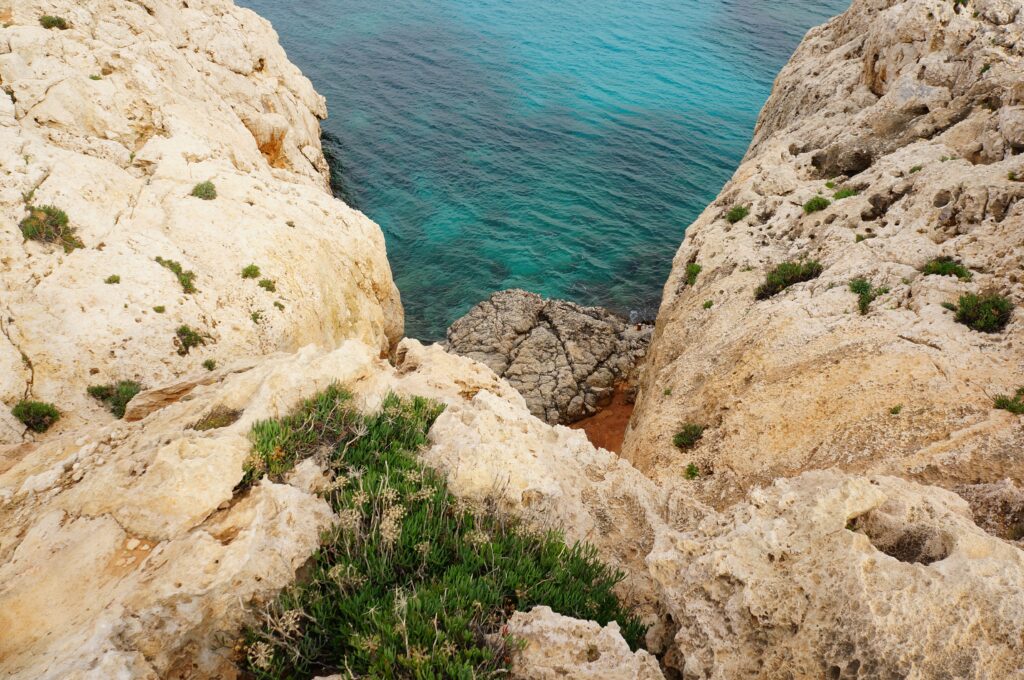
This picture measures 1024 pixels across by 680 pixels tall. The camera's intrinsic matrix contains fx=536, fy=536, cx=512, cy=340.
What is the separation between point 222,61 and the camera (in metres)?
36.2

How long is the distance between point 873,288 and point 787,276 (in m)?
2.72

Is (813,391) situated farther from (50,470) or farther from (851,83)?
(851,83)

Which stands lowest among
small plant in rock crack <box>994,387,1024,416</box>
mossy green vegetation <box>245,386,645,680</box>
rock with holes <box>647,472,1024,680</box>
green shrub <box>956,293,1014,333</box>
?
mossy green vegetation <box>245,386,645,680</box>

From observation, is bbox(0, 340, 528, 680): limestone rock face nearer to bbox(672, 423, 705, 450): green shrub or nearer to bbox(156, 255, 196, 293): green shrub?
bbox(156, 255, 196, 293): green shrub

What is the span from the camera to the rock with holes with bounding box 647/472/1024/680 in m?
5.72

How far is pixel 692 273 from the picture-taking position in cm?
2191

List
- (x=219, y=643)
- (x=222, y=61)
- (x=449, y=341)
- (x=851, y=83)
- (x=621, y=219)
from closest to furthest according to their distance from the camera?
(x=219, y=643), (x=851, y=83), (x=449, y=341), (x=222, y=61), (x=621, y=219)

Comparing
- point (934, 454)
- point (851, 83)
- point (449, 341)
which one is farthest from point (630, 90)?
point (934, 454)

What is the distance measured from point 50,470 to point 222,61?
35.4 m

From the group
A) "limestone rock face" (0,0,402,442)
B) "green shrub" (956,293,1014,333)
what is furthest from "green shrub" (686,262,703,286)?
"limestone rock face" (0,0,402,442)

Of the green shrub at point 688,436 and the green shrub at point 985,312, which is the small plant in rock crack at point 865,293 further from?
the green shrub at point 688,436

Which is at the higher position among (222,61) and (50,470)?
(222,61)

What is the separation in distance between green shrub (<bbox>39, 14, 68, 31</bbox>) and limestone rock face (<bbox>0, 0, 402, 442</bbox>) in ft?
0.81

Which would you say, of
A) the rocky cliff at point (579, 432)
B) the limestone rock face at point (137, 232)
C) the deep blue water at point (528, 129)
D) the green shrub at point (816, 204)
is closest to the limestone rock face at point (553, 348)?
the rocky cliff at point (579, 432)
